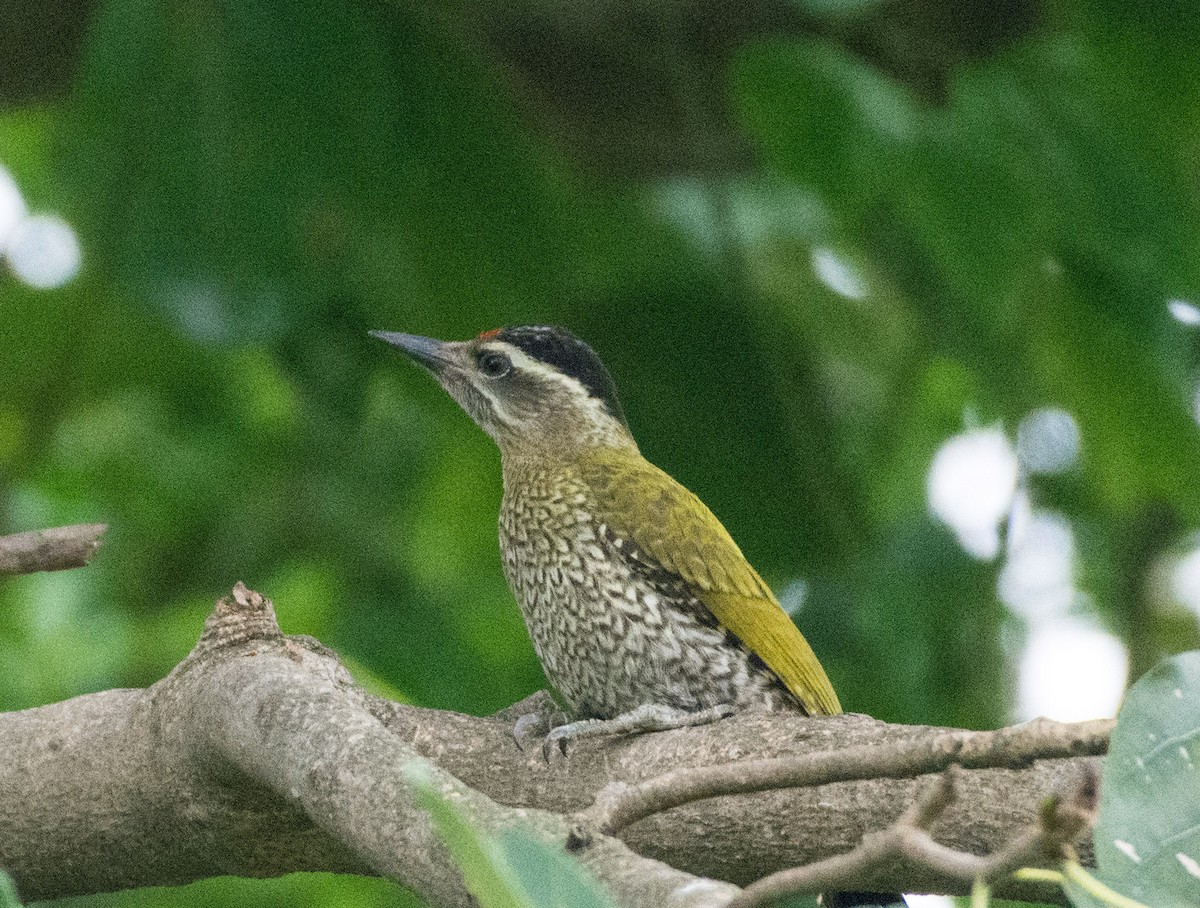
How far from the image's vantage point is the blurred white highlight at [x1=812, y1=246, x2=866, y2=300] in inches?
243

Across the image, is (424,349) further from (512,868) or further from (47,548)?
(512,868)

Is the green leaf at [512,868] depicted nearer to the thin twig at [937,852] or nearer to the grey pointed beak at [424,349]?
the thin twig at [937,852]

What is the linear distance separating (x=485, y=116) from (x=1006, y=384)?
5.35 feet

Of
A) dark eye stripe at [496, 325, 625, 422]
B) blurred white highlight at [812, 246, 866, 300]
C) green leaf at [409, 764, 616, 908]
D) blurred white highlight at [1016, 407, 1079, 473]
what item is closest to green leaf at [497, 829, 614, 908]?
green leaf at [409, 764, 616, 908]

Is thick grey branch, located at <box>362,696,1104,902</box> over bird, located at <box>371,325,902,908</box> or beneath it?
beneath

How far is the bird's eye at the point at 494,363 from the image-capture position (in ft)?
15.0

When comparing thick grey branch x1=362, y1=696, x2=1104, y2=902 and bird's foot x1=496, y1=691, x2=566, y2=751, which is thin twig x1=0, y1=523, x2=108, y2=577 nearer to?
thick grey branch x1=362, y1=696, x2=1104, y2=902

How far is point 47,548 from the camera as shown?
2584 mm

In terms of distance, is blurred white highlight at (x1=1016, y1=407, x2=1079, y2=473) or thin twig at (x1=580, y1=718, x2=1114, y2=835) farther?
blurred white highlight at (x1=1016, y1=407, x2=1079, y2=473)

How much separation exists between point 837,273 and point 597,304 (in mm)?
1705

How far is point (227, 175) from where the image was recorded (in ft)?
14.4

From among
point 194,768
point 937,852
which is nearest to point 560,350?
point 194,768

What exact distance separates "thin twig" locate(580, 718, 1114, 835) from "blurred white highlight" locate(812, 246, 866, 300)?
4225 millimetres

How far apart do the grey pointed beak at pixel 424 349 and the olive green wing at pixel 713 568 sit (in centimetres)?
66
